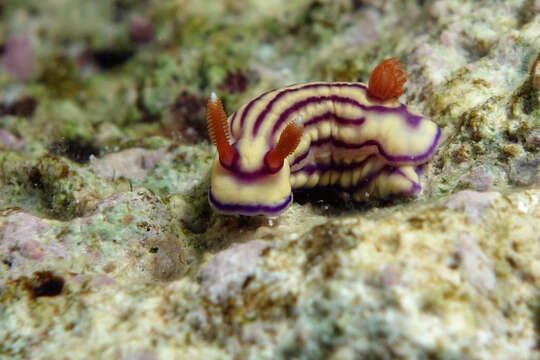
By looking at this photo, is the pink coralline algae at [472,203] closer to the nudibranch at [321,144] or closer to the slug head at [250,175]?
the nudibranch at [321,144]

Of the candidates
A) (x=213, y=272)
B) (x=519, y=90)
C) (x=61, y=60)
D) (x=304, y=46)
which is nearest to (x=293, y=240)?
(x=213, y=272)

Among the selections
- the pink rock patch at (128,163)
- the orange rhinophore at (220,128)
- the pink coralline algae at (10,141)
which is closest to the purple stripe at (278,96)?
the orange rhinophore at (220,128)

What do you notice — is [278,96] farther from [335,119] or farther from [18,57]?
[18,57]

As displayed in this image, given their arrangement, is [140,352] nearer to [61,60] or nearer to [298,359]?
[298,359]

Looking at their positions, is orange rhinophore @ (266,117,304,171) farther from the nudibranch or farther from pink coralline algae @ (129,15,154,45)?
pink coralline algae @ (129,15,154,45)

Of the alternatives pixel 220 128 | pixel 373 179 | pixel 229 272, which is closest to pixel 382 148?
pixel 373 179

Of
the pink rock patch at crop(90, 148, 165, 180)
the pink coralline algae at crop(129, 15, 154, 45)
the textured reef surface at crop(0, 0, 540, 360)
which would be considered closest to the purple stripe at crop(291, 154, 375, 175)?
the textured reef surface at crop(0, 0, 540, 360)

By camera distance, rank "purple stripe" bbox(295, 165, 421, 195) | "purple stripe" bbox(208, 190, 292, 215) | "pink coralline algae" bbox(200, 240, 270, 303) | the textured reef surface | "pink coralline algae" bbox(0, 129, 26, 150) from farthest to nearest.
Answer: "pink coralline algae" bbox(0, 129, 26, 150), "purple stripe" bbox(295, 165, 421, 195), "purple stripe" bbox(208, 190, 292, 215), "pink coralline algae" bbox(200, 240, 270, 303), the textured reef surface
